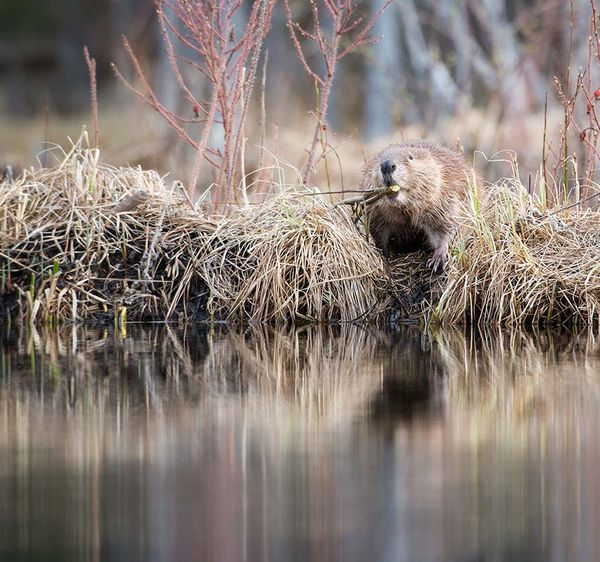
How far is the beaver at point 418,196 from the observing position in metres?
6.25

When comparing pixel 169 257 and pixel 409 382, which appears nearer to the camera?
pixel 409 382

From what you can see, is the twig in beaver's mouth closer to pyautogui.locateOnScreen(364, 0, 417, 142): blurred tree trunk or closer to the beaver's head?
the beaver's head

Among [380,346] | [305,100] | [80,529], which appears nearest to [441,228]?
[380,346]

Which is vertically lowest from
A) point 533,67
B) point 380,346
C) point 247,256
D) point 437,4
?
point 380,346

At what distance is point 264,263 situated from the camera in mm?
6430

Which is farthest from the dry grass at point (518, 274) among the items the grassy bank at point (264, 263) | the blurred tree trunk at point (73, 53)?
the blurred tree trunk at point (73, 53)

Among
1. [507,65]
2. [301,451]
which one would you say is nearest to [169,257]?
[301,451]

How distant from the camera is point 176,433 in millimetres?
3990

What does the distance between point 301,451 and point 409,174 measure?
2783mm

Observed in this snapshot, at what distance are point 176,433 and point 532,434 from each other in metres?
1.20

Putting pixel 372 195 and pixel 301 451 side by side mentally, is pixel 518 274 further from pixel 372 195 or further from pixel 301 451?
pixel 301 451

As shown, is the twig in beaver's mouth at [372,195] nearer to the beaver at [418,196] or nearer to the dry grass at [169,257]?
the beaver at [418,196]

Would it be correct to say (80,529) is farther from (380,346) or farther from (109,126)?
(109,126)

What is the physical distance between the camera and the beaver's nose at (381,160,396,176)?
612cm
